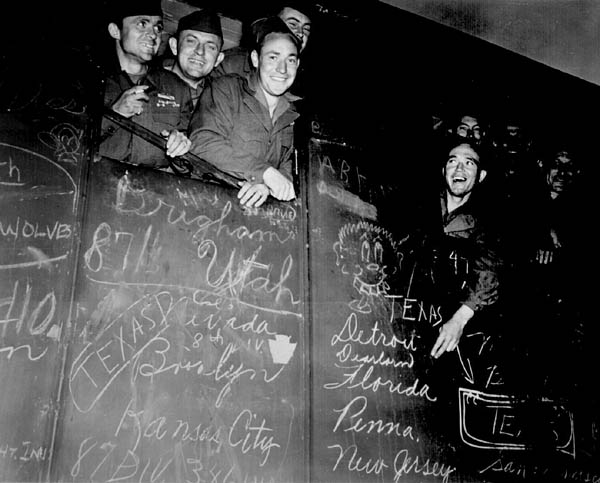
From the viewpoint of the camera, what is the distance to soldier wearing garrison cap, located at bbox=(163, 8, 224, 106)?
123 inches

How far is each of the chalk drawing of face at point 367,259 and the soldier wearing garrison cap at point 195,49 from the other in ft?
3.52

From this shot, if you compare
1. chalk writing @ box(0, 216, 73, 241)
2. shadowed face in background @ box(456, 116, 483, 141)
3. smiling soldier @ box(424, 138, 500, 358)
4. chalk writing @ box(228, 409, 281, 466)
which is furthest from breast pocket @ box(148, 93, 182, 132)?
shadowed face in background @ box(456, 116, 483, 141)

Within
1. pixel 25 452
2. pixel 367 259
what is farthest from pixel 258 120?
pixel 25 452

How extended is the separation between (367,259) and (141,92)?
1436 mm

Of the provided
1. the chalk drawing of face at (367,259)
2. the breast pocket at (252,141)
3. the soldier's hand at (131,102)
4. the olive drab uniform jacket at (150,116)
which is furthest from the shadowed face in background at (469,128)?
the soldier's hand at (131,102)

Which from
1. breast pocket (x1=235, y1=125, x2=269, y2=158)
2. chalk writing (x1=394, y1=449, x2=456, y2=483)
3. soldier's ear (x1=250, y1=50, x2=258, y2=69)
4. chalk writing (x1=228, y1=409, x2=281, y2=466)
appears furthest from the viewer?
soldier's ear (x1=250, y1=50, x2=258, y2=69)

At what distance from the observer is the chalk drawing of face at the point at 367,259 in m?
3.22

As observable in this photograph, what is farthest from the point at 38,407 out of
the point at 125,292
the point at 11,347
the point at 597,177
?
the point at 597,177

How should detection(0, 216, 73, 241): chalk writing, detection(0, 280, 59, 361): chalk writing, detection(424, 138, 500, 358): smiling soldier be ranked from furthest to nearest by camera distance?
detection(424, 138, 500, 358): smiling soldier < detection(0, 216, 73, 241): chalk writing < detection(0, 280, 59, 361): chalk writing

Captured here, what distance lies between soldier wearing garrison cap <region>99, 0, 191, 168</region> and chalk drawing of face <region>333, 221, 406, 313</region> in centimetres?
96

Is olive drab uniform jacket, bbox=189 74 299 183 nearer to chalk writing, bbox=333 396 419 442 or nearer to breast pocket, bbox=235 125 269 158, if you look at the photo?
breast pocket, bbox=235 125 269 158

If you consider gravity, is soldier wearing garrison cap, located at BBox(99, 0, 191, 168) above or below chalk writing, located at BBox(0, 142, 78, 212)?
above

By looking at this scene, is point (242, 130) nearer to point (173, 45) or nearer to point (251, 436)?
point (173, 45)

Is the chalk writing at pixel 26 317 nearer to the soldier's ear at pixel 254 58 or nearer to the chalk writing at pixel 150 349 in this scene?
the chalk writing at pixel 150 349
